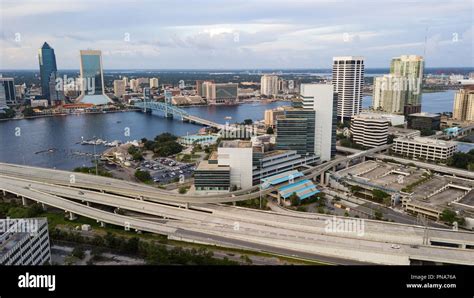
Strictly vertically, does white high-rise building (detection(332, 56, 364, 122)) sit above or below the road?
above

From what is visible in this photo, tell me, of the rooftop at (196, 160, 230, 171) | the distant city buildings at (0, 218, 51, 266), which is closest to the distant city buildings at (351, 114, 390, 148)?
the rooftop at (196, 160, 230, 171)

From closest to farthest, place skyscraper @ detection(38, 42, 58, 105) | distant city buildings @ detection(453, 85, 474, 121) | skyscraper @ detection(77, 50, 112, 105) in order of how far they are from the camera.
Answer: distant city buildings @ detection(453, 85, 474, 121)
skyscraper @ detection(38, 42, 58, 105)
skyscraper @ detection(77, 50, 112, 105)

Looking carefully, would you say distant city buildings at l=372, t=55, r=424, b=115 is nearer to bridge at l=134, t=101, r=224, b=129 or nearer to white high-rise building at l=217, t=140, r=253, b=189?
bridge at l=134, t=101, r=224, b=129

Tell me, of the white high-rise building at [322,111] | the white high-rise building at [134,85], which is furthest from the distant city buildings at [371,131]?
the white high-rise building at [134,85]

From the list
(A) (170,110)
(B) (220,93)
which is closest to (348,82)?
(A) (170,110)

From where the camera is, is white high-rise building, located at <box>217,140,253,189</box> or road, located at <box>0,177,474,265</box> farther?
white high-rise building, located at <box>217,140,253,189</box>

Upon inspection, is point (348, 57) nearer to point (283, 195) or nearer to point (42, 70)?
point (283, 195)

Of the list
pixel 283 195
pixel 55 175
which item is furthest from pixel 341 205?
pixel 55 175

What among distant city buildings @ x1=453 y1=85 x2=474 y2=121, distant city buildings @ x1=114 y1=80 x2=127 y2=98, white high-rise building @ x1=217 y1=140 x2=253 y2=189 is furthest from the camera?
distant city buildings @ x1=114 y1=80 x2=127 y2=98
